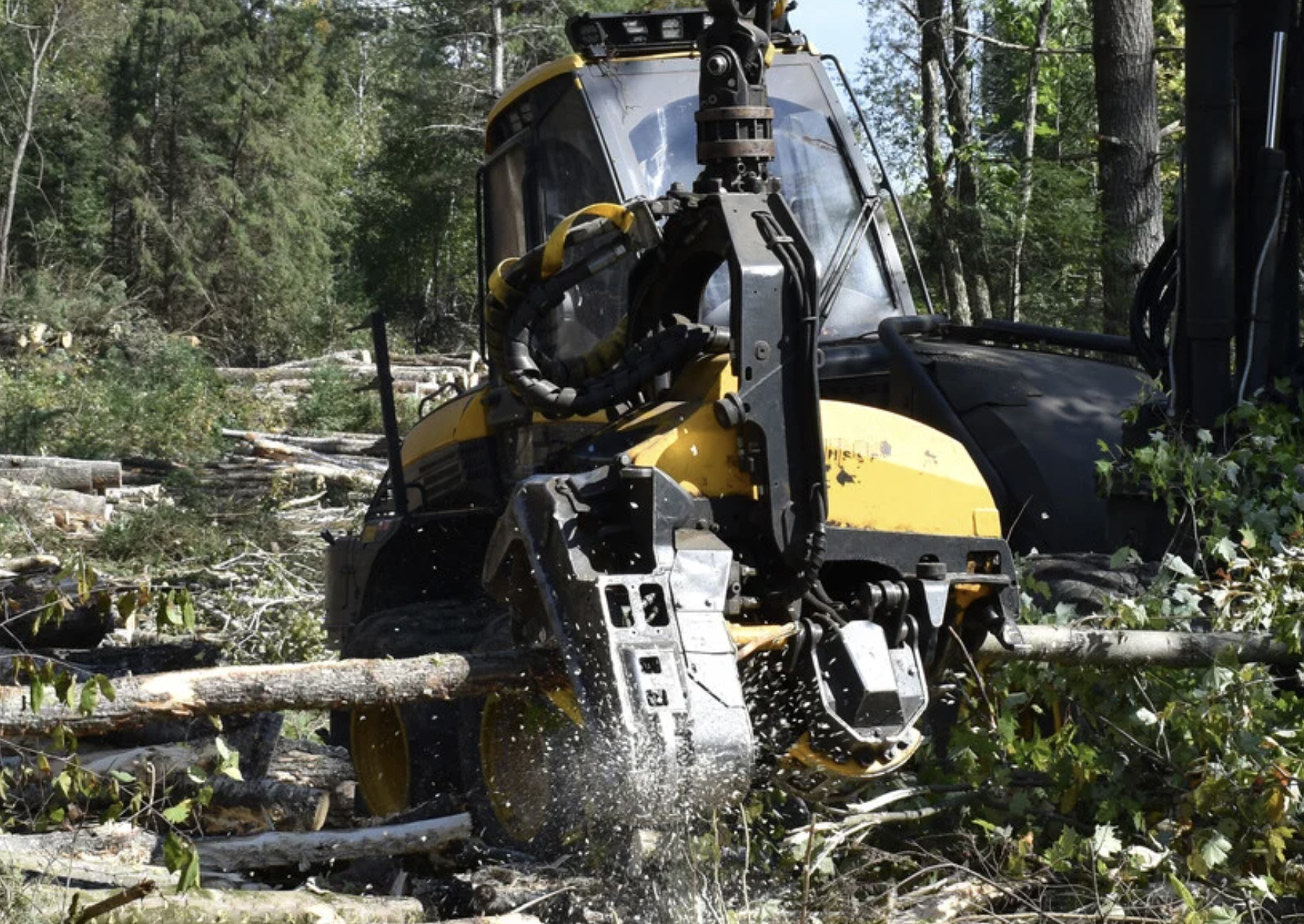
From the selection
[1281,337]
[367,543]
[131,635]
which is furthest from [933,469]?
[131,635]

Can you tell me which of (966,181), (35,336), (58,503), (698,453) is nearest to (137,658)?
(698,453)

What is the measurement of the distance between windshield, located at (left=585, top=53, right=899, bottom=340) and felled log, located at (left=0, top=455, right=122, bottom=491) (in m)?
8.76

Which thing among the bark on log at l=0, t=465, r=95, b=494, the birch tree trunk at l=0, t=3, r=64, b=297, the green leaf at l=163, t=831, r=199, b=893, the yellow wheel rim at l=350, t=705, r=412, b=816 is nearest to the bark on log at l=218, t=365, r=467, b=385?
the birch tree trunk at l=0, t=3, r=64, b=297

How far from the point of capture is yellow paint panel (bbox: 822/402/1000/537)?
436cm

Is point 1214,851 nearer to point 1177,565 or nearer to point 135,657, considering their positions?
point 1177,565

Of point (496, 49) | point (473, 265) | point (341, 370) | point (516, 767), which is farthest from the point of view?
point (473, 265)

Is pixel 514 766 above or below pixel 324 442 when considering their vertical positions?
above

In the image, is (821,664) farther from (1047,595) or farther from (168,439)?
(168,439)

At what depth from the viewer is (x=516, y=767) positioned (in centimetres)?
496

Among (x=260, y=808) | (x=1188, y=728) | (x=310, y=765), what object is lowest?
(x=310, y=765)

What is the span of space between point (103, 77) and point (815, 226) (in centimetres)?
2891

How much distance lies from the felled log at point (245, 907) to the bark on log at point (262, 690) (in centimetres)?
46

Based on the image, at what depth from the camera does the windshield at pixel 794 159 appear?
621cm

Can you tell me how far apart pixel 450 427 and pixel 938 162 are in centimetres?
1072
